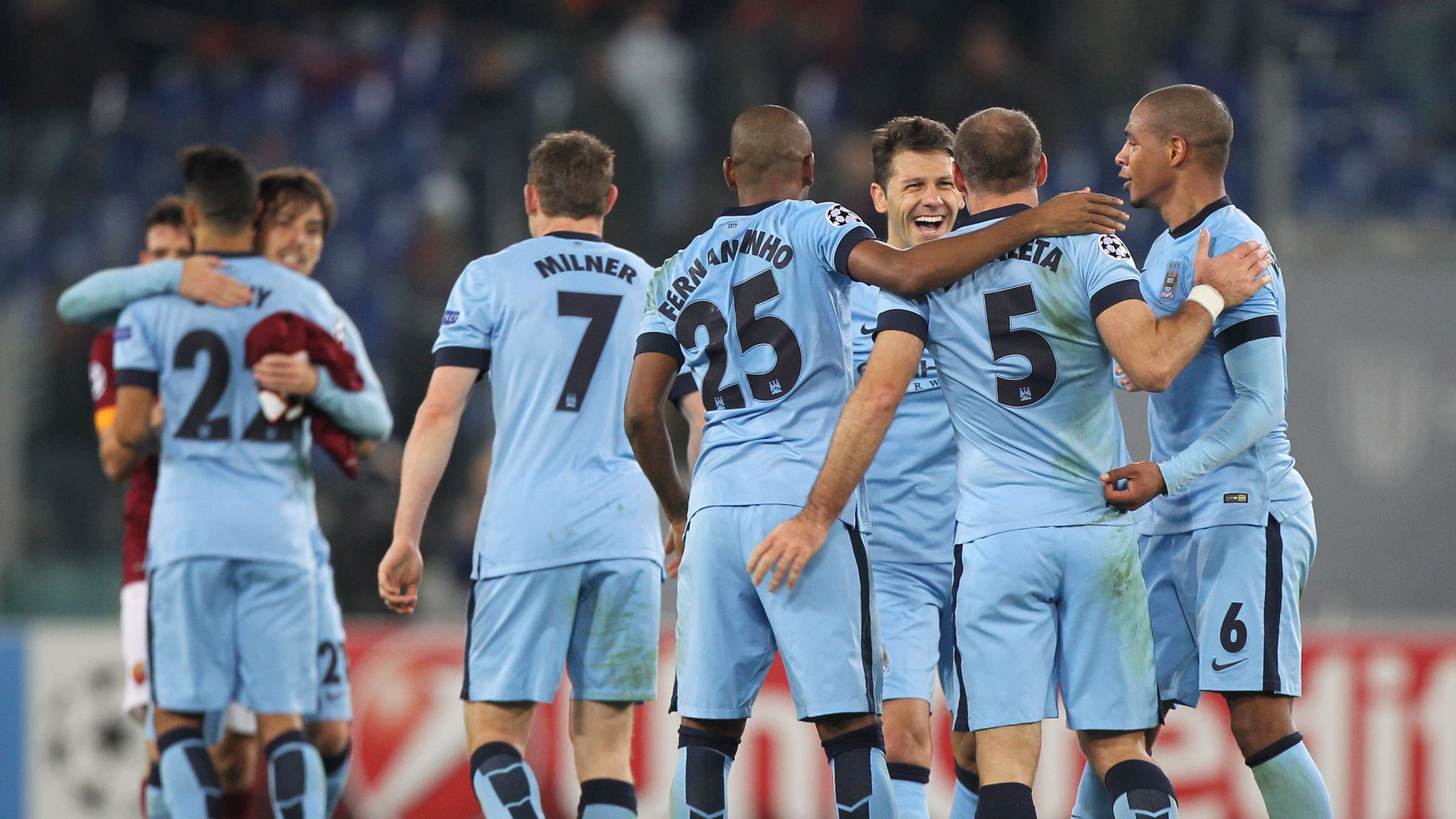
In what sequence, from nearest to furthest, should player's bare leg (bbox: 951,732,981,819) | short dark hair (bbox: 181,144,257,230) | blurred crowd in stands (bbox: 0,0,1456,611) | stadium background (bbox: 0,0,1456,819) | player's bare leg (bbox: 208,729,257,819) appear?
player's bare leg (bbox: 951,732,981,819) → short dark hair (bbox: 181,144,257,230) → player's bare leg (bbox: 208,729,257,819) → stadium background (bbox: 0,0,1456,819) → blurred crowd in stands (bbox: 0,0,1456,611)

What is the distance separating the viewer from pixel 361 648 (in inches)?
343

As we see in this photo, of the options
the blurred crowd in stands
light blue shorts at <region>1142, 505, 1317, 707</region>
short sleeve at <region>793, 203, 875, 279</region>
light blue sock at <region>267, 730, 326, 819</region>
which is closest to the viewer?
short sleeve at <region>793, 203, 875, 279</region>

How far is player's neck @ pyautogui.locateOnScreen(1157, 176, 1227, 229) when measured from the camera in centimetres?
500

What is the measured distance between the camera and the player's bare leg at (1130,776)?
4441mm

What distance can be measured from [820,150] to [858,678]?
8219mm

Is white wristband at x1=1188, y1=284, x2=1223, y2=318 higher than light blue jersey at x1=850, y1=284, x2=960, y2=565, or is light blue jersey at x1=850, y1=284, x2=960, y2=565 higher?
white wristband at x1=1188, y1=284, x2=1223, y2=318

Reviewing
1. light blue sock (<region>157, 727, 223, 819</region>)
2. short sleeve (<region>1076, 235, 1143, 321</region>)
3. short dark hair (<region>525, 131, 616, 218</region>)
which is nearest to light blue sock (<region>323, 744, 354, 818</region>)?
light blue sock (<region>157, 727, 223, 819</region>)

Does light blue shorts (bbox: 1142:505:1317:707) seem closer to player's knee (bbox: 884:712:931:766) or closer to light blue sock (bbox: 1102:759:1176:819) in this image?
light blue sock (bbox: 1102:759:1176:819)

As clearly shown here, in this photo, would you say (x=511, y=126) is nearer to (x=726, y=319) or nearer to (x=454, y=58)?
(x=454, y=58)

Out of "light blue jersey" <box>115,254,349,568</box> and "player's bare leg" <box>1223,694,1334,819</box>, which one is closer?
"player's bare leg" <box>1223,694,1334,819</box>

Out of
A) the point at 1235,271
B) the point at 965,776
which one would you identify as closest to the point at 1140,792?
the point at 965,776

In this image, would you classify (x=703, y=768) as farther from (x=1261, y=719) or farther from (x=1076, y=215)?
(x=1076, y=215)

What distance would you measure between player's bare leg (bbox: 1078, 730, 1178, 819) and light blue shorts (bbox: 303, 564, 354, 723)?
10.9 feet

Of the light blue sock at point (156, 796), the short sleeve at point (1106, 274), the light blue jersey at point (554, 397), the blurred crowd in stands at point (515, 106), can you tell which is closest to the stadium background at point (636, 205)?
the blurred crowd in stands at point (515, 106)
